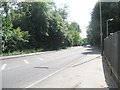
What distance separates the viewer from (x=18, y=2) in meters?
19.7

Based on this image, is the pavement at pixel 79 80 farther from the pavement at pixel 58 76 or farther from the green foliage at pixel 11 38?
the green foliage at pixel 11 38

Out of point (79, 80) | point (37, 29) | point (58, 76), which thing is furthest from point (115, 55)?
point (37, 29)

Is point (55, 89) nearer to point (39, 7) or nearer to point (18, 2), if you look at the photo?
point (18, 2)

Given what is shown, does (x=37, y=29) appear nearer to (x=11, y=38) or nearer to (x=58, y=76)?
(x=11, y=38)

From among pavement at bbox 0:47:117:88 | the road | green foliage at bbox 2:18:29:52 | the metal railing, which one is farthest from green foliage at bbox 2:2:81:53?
the metal railing

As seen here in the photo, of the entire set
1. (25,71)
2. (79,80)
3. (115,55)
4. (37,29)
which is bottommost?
(25,71)

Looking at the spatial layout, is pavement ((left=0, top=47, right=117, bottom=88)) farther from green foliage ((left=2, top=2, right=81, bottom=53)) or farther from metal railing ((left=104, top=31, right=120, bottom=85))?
green foliage ((left=2, top=2, right=81, bottom=53))

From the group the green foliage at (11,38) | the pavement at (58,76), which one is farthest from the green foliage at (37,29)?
the pavement at (58,76)

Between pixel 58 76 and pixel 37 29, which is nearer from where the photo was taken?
pixel 58 76

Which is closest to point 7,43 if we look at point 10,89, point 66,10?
point 10,89

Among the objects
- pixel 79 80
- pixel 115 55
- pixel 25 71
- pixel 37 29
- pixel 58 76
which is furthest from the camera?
pixel 37 29

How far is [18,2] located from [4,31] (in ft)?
21.2

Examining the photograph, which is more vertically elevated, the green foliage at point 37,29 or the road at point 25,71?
the green foliage at point 37,29

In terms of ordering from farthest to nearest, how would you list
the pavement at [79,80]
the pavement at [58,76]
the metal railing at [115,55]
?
the pavement at [58,76]
the pavement at [79,80]
the metal railing at [115,55]
